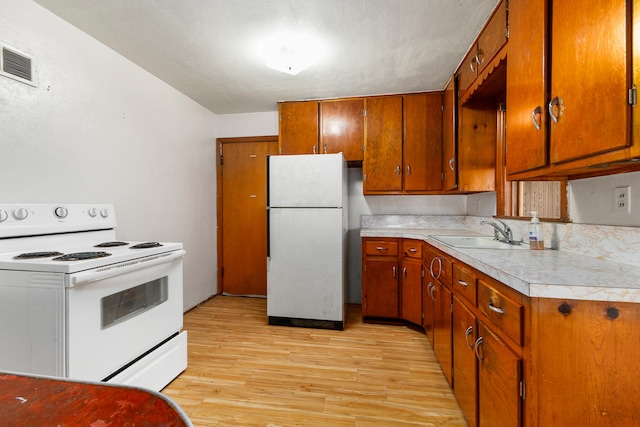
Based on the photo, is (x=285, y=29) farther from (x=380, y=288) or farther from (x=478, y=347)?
(x=380, y=288)

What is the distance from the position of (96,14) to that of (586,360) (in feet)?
9.34

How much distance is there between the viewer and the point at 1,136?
1480 millimetres

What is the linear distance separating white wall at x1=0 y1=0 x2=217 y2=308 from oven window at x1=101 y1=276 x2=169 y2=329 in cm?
80

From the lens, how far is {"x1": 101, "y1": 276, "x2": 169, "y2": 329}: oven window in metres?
1.36

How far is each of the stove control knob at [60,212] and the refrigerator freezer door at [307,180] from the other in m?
1.44

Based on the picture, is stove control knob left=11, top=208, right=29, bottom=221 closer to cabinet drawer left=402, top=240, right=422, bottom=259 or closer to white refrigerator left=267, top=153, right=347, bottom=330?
white refrigerator left=267, top=153, right=347, bottom=330

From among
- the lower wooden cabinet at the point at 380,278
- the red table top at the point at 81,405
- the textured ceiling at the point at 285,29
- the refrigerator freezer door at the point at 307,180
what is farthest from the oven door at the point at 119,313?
the lower wooden cabinet at the point at 380,278

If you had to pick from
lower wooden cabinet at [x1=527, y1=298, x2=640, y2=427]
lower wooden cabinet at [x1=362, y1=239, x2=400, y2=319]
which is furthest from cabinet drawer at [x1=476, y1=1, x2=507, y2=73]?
lower wooden cabinet at [x1=362, y1=239, x2=400, y2=319]

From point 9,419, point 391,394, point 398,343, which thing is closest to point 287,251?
point 398,343

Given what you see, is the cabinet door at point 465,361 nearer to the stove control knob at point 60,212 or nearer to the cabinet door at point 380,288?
the cabinet door at point 380,288

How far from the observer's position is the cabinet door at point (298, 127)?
304cm

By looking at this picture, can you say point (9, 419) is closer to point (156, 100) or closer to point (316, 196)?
point (316, 196)

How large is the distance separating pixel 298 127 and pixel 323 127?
0.27 m

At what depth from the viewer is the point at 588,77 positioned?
98 centimetres
